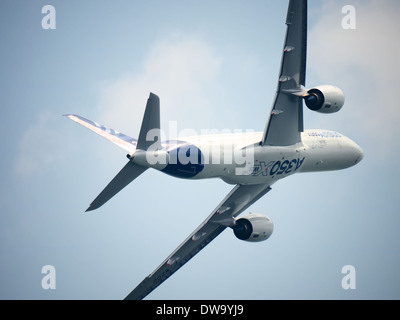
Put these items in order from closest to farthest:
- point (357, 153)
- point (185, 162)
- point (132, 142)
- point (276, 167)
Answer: point (132, 142) < point (185, 162) < point (276, 167) < point (357, 153)

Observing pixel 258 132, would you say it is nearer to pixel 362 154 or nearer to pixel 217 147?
pixel 217 147

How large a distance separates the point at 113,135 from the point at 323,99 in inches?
504

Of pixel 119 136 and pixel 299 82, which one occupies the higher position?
pixel 299 82

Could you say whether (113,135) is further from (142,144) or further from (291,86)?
(291,86)

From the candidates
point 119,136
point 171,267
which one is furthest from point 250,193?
point 119,136

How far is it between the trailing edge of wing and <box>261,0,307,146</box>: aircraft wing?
8.71 metres

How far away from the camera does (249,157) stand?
52.1 metres

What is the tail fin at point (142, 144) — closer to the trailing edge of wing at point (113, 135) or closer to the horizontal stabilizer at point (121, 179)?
the horizontal stabilizer at point (121, 179)

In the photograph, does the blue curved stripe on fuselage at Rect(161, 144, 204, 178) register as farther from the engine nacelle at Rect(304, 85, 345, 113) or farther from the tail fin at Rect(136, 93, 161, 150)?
the engine nacelle at Rect(304, 85, 345, 113)

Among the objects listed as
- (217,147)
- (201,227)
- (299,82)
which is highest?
(299,82)

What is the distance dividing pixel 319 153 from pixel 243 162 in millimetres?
6667

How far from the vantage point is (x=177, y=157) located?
160ft

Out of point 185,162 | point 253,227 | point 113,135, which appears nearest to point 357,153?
point 253,227

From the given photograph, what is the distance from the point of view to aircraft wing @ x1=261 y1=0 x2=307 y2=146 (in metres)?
49.1
